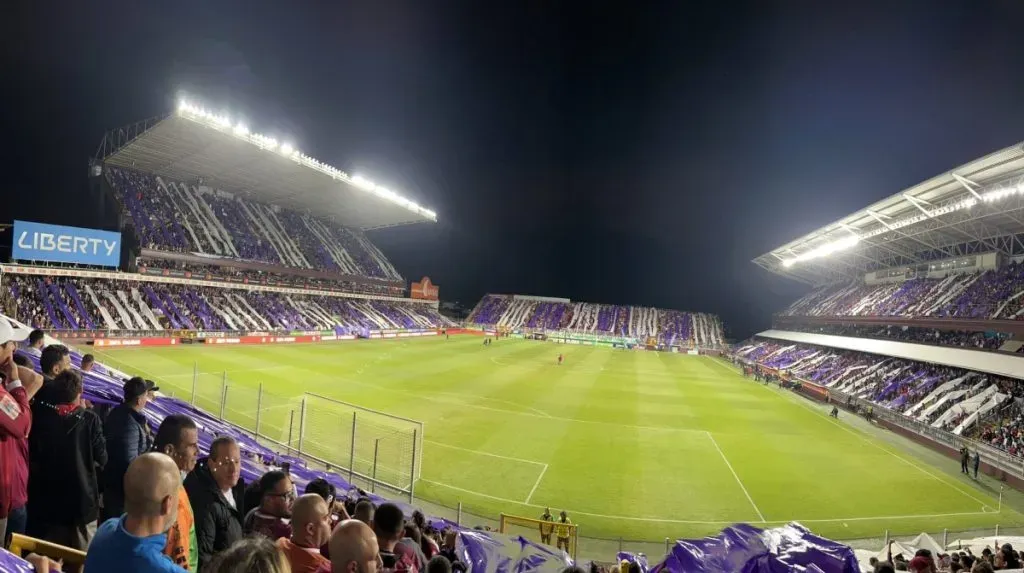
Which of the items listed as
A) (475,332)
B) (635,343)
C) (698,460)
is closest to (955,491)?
(698,460)

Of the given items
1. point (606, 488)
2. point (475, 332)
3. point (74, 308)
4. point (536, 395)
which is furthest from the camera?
point (475, 332)

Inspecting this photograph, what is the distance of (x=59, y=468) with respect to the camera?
4176 mm

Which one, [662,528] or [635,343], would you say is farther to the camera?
[635,343]

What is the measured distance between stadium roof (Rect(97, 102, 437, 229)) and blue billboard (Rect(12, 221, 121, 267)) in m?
9.00

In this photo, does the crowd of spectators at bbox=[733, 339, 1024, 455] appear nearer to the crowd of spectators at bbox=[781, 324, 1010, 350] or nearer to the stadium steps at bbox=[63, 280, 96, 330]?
the crowd of spectators at bbox=[781, 324, 1010, 350]

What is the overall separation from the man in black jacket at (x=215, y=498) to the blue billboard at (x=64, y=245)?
40.4 meters

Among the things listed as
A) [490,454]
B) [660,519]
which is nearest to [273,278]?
[490,454]

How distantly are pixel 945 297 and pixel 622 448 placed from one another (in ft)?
93.9

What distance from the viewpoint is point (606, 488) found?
44.8ft

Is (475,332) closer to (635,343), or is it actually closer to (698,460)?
(635,343)

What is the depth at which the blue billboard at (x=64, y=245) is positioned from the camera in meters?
31.4

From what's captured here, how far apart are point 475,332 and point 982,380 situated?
5736 centimetres

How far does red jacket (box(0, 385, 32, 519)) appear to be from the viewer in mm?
3605

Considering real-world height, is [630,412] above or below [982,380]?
below
